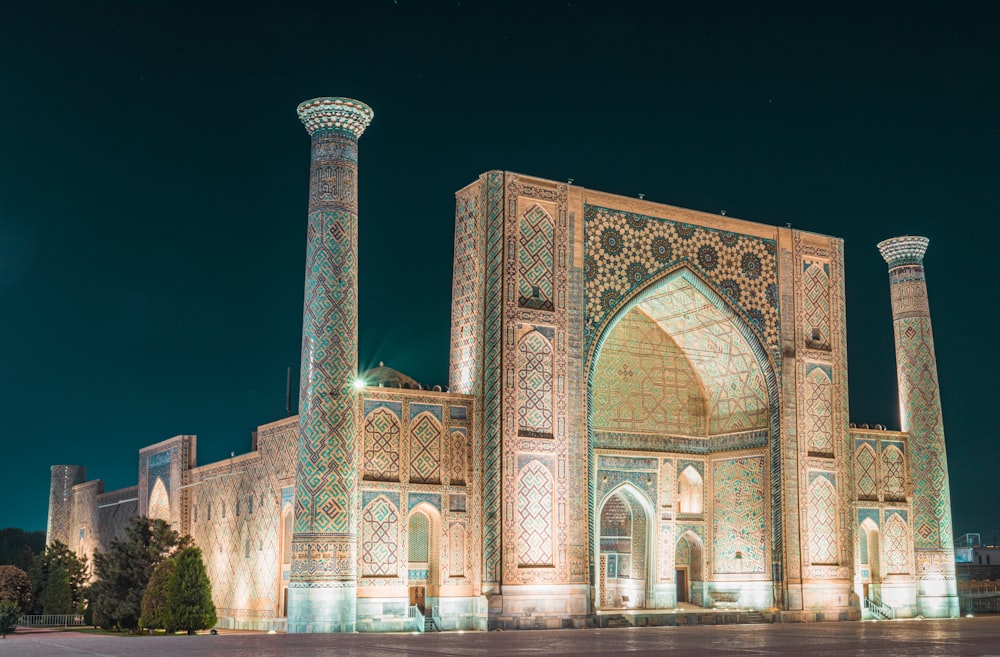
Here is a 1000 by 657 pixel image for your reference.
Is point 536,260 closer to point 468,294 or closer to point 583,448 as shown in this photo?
point 468,294

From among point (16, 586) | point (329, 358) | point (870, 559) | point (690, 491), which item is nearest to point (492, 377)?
point (329, 358)

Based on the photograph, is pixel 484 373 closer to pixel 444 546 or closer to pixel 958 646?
pixel 444 546

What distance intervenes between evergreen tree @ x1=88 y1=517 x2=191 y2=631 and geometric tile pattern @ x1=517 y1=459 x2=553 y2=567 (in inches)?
218

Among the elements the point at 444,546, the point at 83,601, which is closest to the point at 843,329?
the point at 444,546

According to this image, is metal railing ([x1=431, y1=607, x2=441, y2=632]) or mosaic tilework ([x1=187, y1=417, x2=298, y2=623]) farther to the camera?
mosaic tilework ([x1=187, y1=417, x2=298, y2=623])

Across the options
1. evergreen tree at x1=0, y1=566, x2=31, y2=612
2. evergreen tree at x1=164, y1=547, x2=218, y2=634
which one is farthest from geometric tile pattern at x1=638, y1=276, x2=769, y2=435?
evergreen tree at x1=0, y1=566, x2=31, y2=612

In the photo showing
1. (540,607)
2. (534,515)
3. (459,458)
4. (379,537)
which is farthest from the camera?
(459,458)

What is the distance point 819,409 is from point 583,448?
4.50 metres

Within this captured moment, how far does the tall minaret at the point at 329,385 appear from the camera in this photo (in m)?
12.9

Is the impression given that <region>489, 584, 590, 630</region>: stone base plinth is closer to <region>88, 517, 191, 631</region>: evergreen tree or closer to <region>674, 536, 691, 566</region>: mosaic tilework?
<region>674, 536, 691, 566</region>: mosaic tilework

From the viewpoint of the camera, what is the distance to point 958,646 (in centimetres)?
927

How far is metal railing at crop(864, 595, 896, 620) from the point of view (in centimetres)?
1722

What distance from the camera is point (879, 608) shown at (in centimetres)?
1731

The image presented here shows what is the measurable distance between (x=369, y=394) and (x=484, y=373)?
1.61 metres
